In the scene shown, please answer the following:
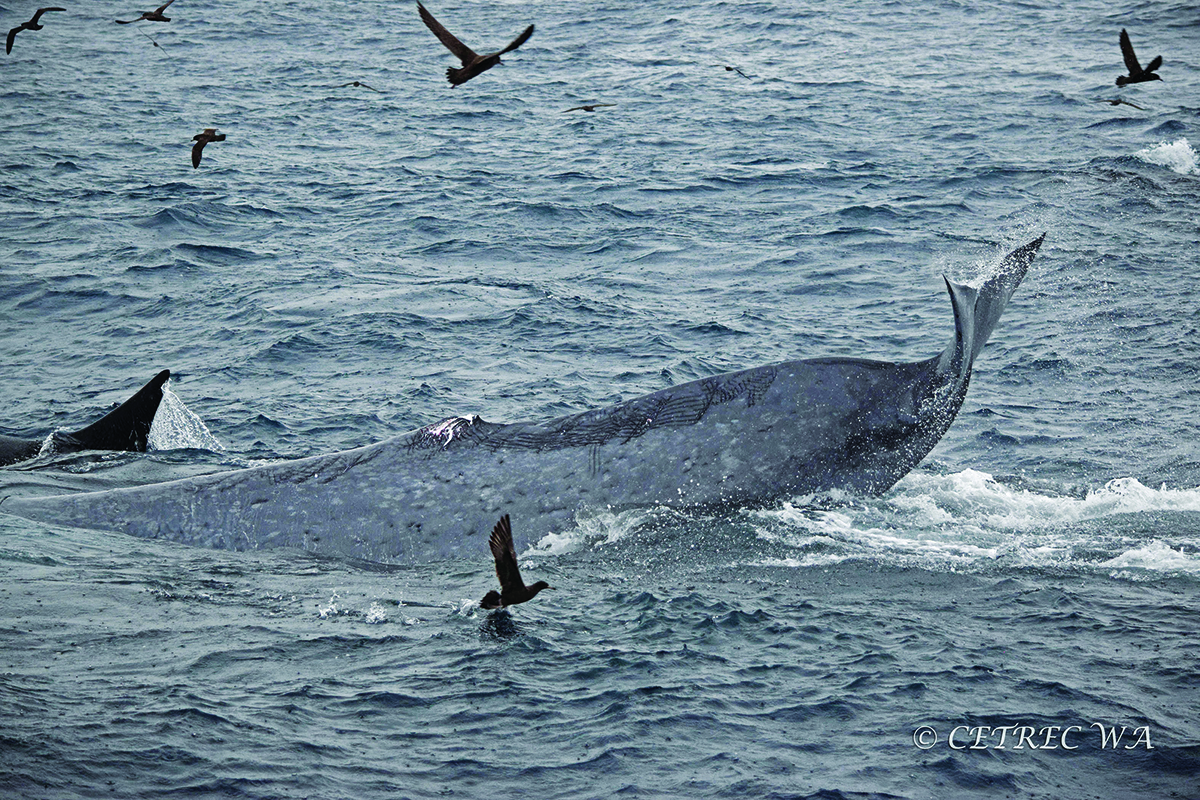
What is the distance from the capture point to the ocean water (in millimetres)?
6566

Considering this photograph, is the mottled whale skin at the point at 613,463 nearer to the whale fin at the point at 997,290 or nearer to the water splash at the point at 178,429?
the whale fin at the point at 997,290

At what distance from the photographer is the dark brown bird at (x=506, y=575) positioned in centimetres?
691

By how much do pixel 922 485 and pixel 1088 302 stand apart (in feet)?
24.0

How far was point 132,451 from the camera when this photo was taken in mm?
10438

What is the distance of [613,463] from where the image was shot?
7.50 m

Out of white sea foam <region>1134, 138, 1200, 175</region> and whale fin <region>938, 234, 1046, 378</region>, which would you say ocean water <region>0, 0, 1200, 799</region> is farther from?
whale fin <region>938, 234, 1046, 378</region>

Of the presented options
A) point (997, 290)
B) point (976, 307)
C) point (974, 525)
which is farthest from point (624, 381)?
point (976, 307)

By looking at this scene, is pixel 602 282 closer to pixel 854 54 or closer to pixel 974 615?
pixel 974 615

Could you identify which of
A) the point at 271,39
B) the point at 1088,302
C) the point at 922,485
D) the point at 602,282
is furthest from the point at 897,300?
the point at 271,39

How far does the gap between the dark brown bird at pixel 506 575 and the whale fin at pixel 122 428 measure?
4.22 metres

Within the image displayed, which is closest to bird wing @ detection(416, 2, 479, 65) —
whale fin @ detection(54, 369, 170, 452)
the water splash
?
whale fin @ detection(54, 369, 170, 452)

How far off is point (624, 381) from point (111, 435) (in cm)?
566

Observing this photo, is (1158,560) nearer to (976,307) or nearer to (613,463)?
(976,307)

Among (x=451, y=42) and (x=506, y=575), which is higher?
(x=451, y=42)
